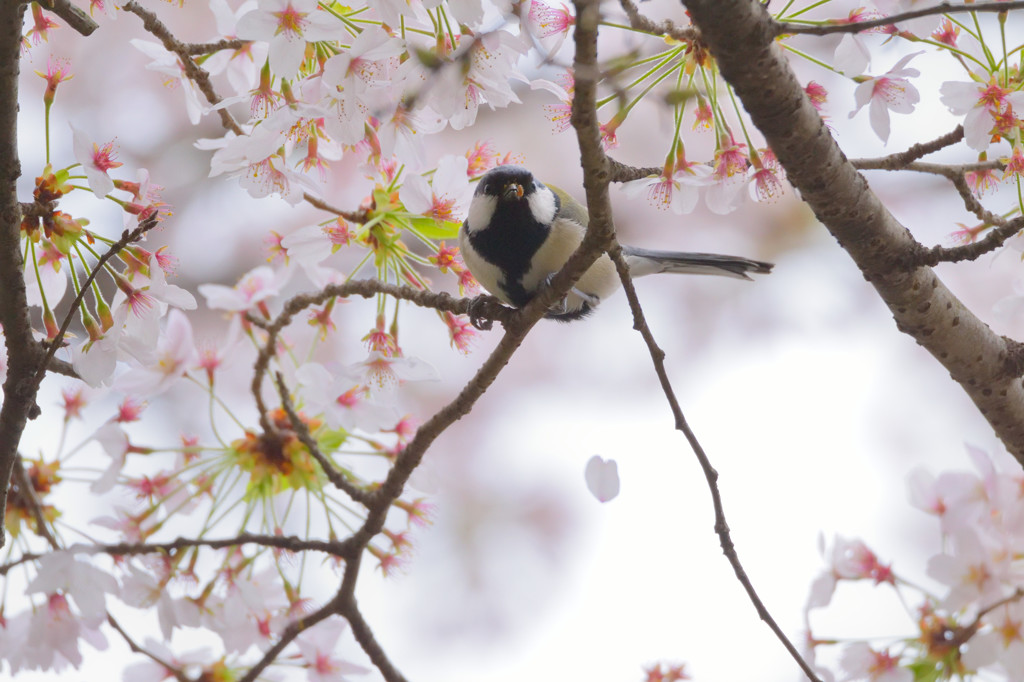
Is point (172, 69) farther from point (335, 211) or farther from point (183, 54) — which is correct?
point (335, 211)

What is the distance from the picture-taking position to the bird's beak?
5.59ft

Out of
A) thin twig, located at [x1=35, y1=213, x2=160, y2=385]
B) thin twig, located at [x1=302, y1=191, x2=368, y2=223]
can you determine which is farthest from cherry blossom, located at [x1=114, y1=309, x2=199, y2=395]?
thin twig, located at [x1=35, y1=213, x2=160, y2=385]

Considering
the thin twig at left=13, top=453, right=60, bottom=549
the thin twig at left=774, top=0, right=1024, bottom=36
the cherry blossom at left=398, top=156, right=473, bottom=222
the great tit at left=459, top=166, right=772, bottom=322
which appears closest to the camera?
the thin twig at left=774, top=0, right=1024, bottom=36

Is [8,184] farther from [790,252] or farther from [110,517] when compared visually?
[790,252]

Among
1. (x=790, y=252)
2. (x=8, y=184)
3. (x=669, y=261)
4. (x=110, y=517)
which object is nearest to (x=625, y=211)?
(x=790, y=252)

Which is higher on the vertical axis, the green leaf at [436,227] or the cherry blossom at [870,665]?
the green leaf at [436,227]

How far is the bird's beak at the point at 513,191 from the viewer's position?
1705 mm

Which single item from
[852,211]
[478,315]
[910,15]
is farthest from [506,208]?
[910,15]

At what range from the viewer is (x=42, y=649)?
4.58ft

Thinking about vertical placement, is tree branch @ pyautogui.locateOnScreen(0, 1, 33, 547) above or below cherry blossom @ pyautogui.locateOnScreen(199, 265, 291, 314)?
below

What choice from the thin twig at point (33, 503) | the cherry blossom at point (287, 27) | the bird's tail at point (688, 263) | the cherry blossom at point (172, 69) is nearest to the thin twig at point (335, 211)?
the cherry blossom at point (172, 69)

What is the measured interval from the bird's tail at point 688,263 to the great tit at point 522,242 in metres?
0.04

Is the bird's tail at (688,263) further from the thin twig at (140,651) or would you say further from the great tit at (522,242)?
the thin twig at (140,651)

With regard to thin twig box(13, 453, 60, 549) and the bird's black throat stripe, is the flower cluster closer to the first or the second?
the bird's black throat stripe
